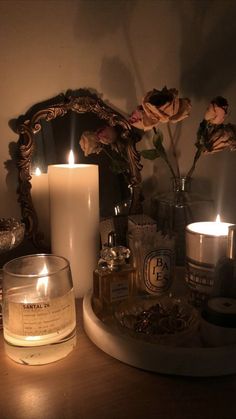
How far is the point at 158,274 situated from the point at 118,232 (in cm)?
15

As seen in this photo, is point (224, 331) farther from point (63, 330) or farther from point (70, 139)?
point (70, 139)

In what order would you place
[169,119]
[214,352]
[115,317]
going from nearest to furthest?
[214,352] < [115,317] < [169,119]

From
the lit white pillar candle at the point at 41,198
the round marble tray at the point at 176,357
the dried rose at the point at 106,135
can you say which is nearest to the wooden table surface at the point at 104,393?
the round marble tray at the point at 176,357

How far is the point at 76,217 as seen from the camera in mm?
732

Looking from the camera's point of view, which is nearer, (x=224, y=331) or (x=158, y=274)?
(x=224, y=331)

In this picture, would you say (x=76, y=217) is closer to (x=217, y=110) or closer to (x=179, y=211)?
(x=179, y=211)

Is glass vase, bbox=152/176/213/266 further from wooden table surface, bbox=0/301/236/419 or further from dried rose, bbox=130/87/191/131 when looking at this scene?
wooden table surface, bbox=0/301/236/419

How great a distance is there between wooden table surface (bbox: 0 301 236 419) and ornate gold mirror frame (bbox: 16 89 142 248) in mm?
308

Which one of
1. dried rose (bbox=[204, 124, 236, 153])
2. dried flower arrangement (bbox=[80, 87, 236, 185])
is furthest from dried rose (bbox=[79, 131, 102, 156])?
dried rose (bbox=[204, 124, 236, 153])

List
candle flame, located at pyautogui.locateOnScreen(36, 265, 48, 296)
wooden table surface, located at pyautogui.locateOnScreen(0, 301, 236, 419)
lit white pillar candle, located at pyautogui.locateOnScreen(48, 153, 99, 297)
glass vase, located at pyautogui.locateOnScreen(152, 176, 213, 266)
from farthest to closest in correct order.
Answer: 1. glass vase, located at pyautogui.locateOnScreen(152, 176, 213, 266)
2. lit white pillar candle, located at pyautogui.locateOnScreen(48, 153, 99, 297)
3. candle flame, located at pyautogui.locateOnScreen(36, 265, 48, 296)
4. wooden table surface, located at pyautogui.locateOnScreen(0, 301, 236, 419)

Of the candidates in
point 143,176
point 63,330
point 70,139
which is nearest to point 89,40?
point 70,139

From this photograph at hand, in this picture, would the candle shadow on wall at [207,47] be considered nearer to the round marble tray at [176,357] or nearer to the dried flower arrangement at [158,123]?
the dried flower arrangement at [158,123]

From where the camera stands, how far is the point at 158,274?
69 cm

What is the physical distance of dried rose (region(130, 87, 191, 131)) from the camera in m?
0.73
